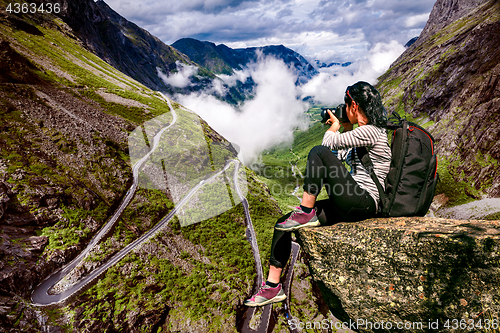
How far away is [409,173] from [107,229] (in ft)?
114

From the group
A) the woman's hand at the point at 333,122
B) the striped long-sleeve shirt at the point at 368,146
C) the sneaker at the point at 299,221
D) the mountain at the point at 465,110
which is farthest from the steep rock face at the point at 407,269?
the mountain at the point at 465,110

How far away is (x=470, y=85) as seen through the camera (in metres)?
136

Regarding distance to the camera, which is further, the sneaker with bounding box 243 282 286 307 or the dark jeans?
the sneaker with bounding box 243 282 286 307

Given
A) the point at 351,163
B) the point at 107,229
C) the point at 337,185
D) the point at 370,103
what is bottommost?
the point at 107,229

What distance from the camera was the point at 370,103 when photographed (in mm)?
6898

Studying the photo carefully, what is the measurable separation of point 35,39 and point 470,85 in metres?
240

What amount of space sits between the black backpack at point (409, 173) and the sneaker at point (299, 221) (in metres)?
2.28

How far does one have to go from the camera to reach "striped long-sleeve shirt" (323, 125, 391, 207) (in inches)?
264

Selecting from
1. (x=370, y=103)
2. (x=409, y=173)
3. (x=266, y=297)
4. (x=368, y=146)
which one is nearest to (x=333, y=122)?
(x=370, y=103)

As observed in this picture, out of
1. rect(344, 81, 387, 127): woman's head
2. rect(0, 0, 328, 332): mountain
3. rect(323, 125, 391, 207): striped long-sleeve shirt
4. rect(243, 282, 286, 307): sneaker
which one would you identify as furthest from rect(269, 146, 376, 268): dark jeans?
rect(0, 0, 328, 332): mountain

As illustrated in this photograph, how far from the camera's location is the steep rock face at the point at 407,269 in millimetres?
5812

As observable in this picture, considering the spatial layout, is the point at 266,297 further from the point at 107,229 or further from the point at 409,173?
the point at 107,229

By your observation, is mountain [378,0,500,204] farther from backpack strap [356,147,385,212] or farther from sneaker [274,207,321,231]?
sneaker [274,207,321,231]

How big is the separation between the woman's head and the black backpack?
1.73 feet
